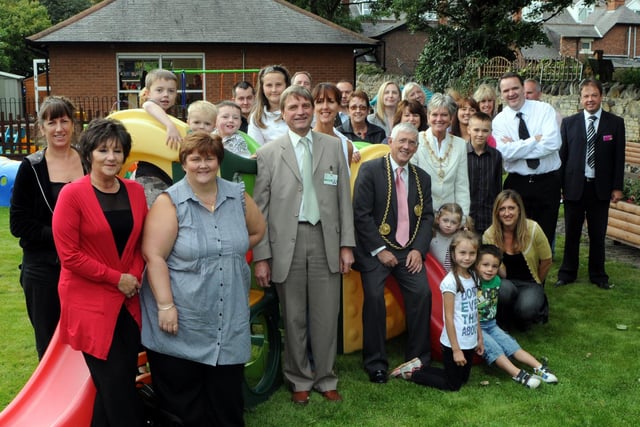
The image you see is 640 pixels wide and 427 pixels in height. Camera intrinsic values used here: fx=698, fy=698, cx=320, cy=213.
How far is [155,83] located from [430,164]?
2265 mm

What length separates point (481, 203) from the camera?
614cm

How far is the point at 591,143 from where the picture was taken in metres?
7.16

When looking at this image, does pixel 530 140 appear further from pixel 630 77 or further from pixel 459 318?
pixel 630 77

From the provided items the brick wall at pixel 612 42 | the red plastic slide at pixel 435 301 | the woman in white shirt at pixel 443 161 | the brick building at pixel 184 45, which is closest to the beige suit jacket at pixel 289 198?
the red plastic slide at pixel 435 301

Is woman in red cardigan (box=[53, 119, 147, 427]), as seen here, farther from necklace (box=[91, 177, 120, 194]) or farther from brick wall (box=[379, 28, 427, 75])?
brick wall (box=[379, 28, 427, 75])

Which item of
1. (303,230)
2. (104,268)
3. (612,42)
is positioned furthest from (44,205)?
(612,42)

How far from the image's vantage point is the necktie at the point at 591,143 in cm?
716

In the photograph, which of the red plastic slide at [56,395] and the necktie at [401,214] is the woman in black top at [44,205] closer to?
the red plastic slide at [56,395]

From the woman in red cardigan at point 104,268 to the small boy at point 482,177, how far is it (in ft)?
11.3

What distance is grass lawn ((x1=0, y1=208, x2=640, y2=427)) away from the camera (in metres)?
4.43

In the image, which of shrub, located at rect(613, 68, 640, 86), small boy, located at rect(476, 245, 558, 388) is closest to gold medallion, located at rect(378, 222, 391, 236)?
small boy, located at rect(476, 245, 558, 388)

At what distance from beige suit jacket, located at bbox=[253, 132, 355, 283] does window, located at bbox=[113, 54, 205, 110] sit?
18452 mm

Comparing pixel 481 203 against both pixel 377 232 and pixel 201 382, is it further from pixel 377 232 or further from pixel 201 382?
pixel 201 382

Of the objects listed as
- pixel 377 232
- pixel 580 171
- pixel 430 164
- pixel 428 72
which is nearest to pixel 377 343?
pixel 377 232
